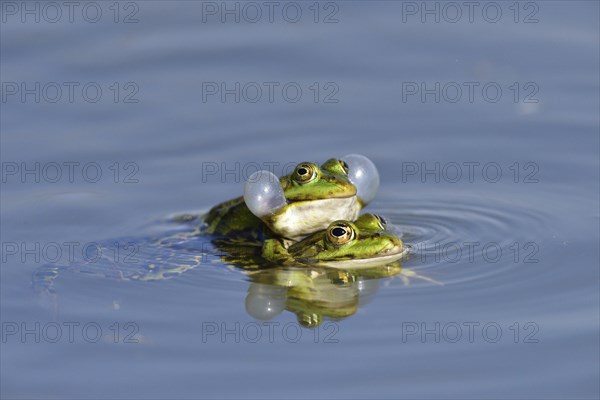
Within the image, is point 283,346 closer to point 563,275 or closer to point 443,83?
point 563,275

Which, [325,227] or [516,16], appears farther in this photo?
[516,16]

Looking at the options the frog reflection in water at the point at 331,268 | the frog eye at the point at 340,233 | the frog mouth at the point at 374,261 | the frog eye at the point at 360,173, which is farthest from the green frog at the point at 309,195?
the frog mouth at the point at 374,261

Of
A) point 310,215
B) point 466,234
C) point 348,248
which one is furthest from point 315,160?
point 348,248

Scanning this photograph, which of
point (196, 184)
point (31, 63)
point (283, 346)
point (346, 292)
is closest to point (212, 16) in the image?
point (31, 63)

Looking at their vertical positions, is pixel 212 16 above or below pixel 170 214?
above

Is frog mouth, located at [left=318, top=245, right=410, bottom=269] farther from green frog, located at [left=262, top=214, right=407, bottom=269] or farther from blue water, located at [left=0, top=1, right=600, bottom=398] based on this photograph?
blue water, located at [left=0, top=1, right=600, bottom=398]

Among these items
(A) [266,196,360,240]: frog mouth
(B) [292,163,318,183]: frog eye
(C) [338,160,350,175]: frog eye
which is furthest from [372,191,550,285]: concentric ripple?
(B) [292,163,318,183]: frog eye

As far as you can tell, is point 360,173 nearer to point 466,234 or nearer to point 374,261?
point 374,261
